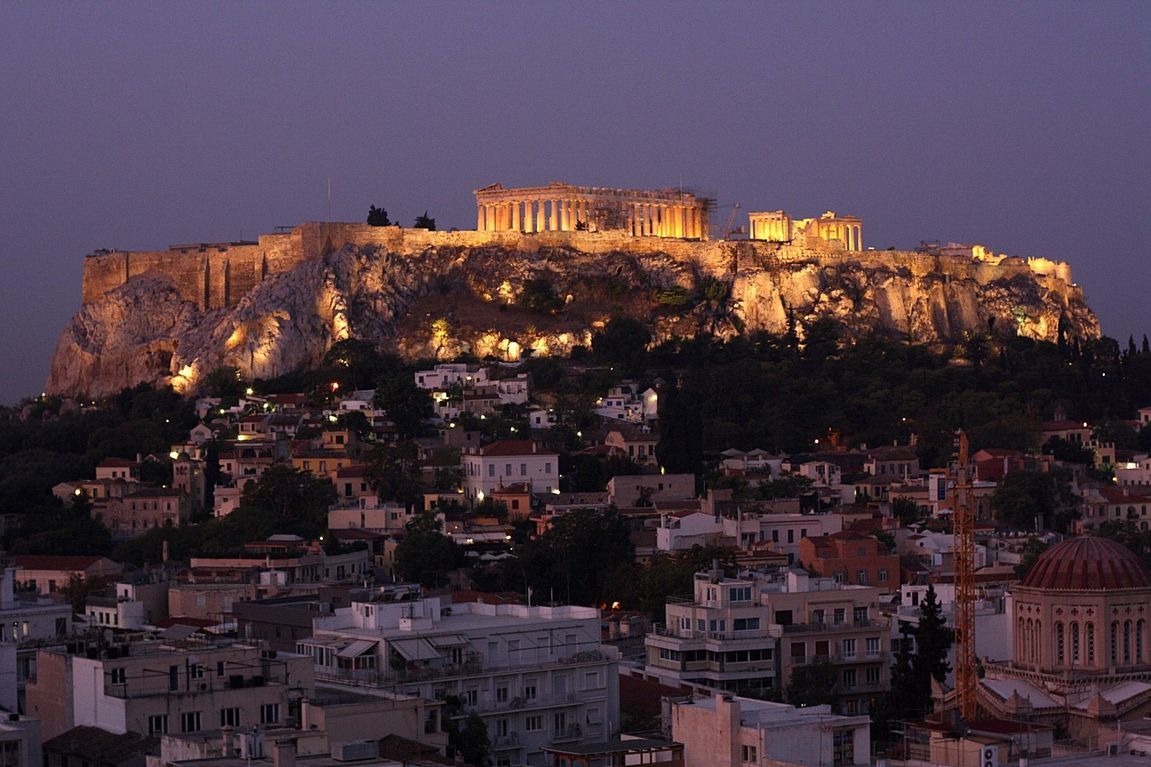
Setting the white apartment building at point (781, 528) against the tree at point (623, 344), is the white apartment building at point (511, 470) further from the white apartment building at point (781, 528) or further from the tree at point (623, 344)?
the tree at point (623, 344)

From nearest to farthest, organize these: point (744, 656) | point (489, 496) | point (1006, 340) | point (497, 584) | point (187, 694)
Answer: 1. point (187, 694)
2. point (744, 656)
3. point (497, 584)
4. point (489, 496)
5. point (1006, 340)

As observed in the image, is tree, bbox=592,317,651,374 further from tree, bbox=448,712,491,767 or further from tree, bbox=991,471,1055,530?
tree, bbox=448,712,491,767

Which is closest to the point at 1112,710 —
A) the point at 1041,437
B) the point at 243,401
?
the point at 1041,437

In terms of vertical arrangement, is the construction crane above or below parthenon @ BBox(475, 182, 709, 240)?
below

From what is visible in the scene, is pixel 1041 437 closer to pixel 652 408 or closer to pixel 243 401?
pixel 652 408

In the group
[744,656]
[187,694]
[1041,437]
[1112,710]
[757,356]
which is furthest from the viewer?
[757,356]

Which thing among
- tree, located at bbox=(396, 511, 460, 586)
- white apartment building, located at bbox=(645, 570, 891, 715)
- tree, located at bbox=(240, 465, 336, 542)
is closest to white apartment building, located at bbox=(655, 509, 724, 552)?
tree, located at bbox=(396, 511, 460, 586)
